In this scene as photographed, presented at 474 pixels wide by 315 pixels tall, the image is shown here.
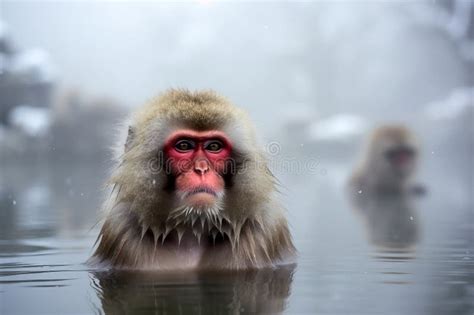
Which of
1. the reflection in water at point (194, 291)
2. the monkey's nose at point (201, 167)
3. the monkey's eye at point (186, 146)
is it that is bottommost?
the reflection in water at point (194, 291)

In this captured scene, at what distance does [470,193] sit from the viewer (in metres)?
9.38

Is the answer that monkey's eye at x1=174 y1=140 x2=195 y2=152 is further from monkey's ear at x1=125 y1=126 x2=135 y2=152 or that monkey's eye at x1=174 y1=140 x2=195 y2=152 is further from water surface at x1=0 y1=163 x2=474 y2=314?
water surface at x1=0 y1=163 x2=474 y2=314

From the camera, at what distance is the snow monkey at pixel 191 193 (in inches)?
135

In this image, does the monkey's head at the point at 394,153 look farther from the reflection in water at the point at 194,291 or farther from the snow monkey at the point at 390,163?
the reflection in water at the point at 194,291

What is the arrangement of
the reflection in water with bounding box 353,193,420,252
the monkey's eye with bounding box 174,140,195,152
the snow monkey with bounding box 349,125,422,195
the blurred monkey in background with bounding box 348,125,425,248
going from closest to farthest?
the monkey's eye with bounding box 174,140,195,152, the reflection in water with bounding box 353,193,420,252, the blurred monkey in background with bounding box 348,125,425,248, the snow monkey with bounding box 349,125,422,195

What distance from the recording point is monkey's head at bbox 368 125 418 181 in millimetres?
10375

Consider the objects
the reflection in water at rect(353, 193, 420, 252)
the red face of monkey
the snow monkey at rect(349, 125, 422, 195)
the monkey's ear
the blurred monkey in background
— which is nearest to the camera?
the red face of monkey

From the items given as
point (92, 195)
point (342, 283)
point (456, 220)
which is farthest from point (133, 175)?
point (92, 195)

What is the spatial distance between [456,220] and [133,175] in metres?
3.10

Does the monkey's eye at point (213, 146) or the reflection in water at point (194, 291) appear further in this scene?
the monkey's eye at point (213, 146)

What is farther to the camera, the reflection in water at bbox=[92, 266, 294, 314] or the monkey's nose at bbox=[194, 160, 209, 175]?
the monkey's nose at bbox=[194, 160, 209, 175]

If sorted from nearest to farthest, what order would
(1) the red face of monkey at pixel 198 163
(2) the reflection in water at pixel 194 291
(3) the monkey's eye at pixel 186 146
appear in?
1. (2) the reflection in water at pixel 194 291
2. (1) the red face of monkey at pixel 198 163
3. (3) the monkey's eye at pixel 186 146

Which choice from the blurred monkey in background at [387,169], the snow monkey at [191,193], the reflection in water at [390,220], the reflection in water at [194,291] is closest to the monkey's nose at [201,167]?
the snow monkey at [191,193]

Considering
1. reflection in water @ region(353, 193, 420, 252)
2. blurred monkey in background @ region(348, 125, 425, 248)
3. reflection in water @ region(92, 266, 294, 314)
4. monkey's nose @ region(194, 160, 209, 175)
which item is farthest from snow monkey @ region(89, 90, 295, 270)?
blurred monkey in background @ region(348, 125, 425, 248)
